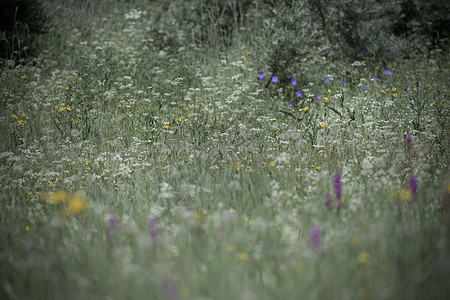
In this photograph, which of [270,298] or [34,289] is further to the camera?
[34,289]

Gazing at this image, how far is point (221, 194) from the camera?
2.70 metres

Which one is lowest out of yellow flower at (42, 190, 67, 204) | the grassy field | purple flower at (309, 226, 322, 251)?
the grassy field

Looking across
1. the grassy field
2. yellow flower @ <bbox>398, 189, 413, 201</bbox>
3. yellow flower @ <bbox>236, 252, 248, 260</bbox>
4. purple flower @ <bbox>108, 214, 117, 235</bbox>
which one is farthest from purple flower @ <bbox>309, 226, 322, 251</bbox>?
purple flower @ <bbox>108, 214, 117, 235</bbox>

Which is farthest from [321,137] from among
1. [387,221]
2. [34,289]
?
[34,289]

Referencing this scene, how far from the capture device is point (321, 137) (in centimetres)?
357

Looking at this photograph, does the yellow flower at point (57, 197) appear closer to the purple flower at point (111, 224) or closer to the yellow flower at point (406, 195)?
the purple flower at point (111, 224)

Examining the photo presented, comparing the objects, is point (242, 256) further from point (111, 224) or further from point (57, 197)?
point (57, 197)

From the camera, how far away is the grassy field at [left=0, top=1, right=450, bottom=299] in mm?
1757

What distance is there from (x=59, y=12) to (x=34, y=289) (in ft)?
27.1

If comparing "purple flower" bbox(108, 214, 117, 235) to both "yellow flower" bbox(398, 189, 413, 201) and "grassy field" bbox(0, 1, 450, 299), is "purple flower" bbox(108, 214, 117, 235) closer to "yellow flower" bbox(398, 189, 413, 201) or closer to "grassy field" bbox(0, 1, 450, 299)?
"grassy field" bbox(0, 1, 450, 299)

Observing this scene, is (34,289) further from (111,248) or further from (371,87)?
(371,87)

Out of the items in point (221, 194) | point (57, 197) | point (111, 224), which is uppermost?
point (57, 197)

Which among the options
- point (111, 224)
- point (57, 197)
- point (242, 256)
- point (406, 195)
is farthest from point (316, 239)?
point (57, 197)

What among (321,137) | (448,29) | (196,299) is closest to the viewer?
(196,299)
